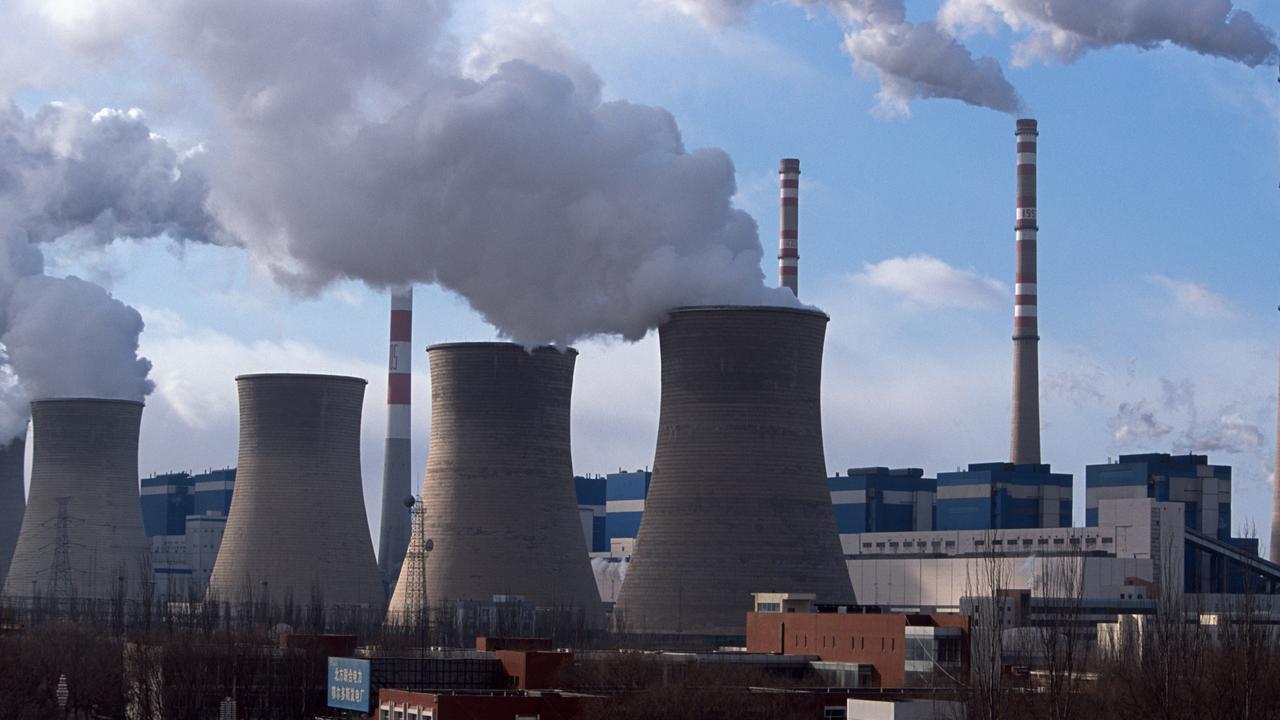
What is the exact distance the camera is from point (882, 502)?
154 feet

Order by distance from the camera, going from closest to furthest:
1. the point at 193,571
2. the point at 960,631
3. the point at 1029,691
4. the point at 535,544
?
the point at 1029,691 → the point at 960,631 → the point at 535,544 → the point at 193,571

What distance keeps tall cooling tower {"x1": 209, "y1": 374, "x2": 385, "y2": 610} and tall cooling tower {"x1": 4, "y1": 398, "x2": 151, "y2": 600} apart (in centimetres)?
226

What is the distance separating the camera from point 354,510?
3916 centimetres

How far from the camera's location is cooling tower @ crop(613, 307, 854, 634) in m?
28.4

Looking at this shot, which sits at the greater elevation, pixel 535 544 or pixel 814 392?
pixel 814 392

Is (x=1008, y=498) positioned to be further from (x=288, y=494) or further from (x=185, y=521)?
(x=185, y=521)

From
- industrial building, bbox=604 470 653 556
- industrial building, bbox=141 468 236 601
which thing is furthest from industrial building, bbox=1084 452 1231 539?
industrial building, bbox=141 468 236 601

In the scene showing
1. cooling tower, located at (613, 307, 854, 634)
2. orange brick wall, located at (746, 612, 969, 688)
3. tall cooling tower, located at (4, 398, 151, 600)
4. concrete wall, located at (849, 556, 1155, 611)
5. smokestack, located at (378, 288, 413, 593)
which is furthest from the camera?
smokestack, located at (378, 288, 413, 593)

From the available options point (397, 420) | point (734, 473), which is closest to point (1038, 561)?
point (734, 473)

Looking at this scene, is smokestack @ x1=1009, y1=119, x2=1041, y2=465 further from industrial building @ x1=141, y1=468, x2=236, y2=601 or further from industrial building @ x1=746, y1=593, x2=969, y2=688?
industrial building @ x1=141, y1=468, x2=236, y2=601

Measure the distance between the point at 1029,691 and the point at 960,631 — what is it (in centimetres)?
889

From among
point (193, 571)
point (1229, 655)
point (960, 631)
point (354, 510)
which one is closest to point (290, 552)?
point (354, 510)

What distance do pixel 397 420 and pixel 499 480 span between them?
1639 cm

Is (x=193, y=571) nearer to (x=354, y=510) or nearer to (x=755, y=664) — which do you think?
(x=354, y=510)
